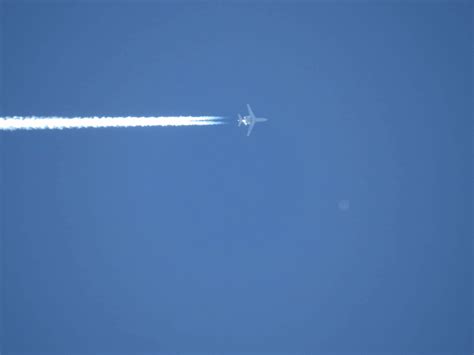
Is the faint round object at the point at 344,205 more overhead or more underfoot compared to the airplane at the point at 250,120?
more underfoot

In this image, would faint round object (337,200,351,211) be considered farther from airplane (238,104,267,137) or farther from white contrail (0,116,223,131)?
white contrail (0,116,223,131)

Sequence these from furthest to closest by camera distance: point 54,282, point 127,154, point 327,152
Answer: point 327,152 < point 127,154 < point 54,282

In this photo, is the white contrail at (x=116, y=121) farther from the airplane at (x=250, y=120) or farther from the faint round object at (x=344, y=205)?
the faint round object at (x=344, y=205)

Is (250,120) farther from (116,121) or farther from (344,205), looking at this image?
(116,121)

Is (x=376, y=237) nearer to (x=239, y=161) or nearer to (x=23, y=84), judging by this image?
(x=239, y=161)

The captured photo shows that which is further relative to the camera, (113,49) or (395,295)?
(113,49)

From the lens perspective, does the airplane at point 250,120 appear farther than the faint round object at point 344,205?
No

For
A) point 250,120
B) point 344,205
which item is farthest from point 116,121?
point 344,205

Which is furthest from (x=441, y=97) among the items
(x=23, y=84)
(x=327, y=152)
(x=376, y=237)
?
(x=23, y=84)
